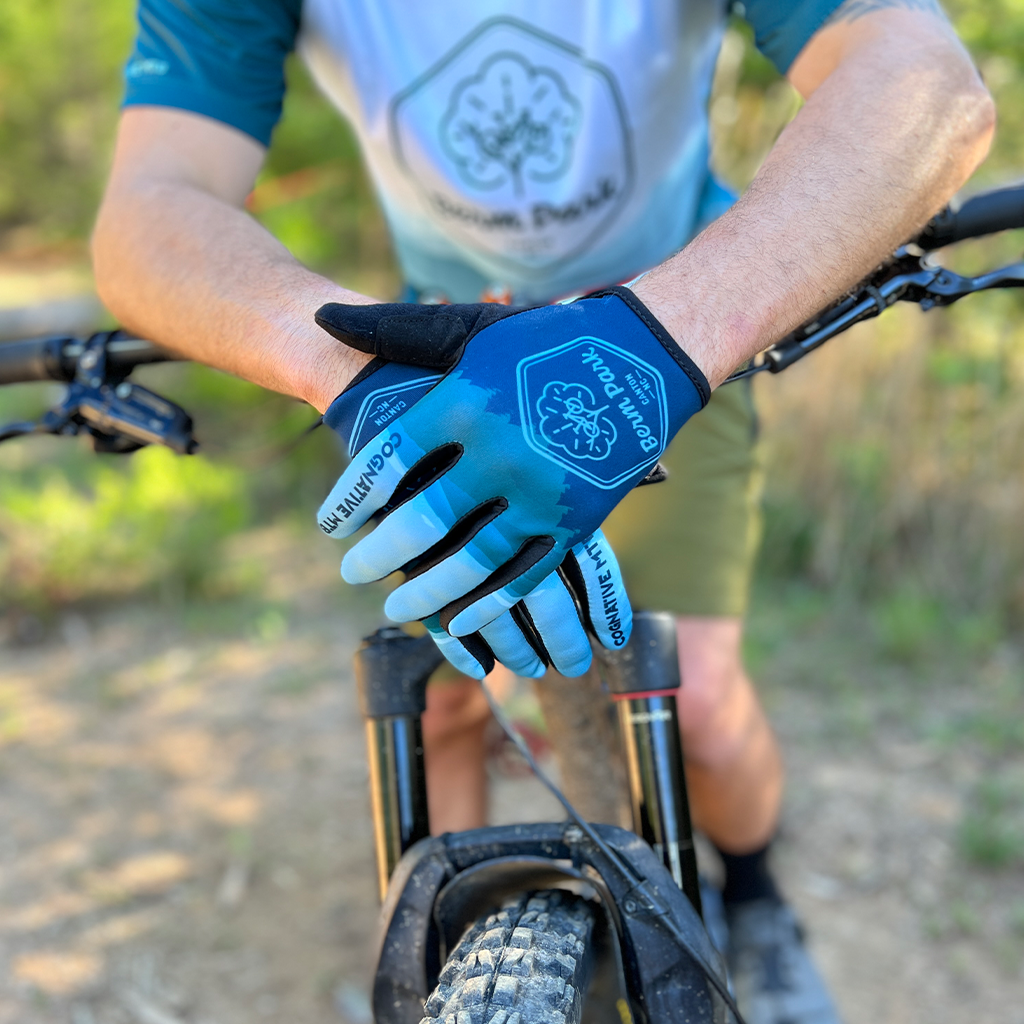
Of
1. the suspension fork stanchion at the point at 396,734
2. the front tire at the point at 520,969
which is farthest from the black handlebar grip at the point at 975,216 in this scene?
the front tire at the point at 520,969

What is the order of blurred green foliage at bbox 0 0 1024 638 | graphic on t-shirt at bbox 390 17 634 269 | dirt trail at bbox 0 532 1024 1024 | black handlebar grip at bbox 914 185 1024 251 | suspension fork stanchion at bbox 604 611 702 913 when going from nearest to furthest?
suspension fork stanchion at bbox 604 611 702 913 < black handlebar grip at bbox 914 185 1024 251 < graphic on t-shirt at bbox 390 17 634 269 < dirt trail at bbox 0 532 1024 1024 < blurred green foliage at bbox 0 0 1024 638

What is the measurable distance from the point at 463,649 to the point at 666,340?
376 mm

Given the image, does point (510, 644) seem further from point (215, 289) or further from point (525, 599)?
point (215, 289)

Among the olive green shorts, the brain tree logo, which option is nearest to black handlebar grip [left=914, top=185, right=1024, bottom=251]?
the olive green shorts

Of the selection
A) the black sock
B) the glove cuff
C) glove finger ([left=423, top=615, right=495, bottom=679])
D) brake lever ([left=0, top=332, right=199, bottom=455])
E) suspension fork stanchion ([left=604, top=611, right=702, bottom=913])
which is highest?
brake lever ([left=0, top=332, right=199, bottom=455])

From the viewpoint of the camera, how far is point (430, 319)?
0.94 meters

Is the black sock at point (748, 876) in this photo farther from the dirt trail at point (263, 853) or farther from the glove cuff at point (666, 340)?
the glove cuff at point (666, 340)

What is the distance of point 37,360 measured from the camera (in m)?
1.45

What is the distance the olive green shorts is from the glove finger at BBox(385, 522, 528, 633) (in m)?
0.82

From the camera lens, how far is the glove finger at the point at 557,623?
94 centimetres

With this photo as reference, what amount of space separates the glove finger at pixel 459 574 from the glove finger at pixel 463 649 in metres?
0.04

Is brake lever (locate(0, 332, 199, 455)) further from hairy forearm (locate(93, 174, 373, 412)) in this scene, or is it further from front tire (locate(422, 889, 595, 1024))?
front tire (locate(422, 889, 595, 1024))

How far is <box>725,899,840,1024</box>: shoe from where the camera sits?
184cm

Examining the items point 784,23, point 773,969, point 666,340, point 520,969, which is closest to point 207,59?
point 784,23
